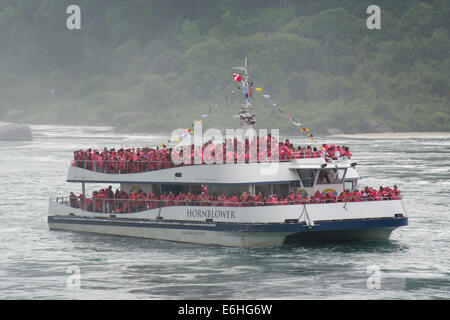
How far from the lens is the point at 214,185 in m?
38.0

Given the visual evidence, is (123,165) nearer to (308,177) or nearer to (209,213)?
(209,213)

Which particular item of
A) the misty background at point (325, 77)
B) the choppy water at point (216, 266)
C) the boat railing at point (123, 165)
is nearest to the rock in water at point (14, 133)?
→ the misty background at point (325, 77)

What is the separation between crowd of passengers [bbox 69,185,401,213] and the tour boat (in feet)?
0.24

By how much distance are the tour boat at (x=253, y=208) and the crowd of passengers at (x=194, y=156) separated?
0.12m

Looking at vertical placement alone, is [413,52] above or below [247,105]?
above

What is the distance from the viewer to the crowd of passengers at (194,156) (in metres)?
36.5

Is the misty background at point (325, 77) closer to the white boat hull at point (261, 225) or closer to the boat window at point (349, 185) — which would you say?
the boat window at point (349, 185)

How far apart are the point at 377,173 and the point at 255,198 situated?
39.3 m

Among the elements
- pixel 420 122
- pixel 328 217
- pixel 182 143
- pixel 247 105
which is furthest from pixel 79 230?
pixel 420 122

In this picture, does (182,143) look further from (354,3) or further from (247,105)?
(354,3)

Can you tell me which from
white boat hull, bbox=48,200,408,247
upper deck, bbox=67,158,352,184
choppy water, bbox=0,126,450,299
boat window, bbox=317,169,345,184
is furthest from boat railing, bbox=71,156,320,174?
boat window, bbox=317,169,345,184

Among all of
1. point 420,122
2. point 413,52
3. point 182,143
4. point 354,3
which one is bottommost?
point 182,143
